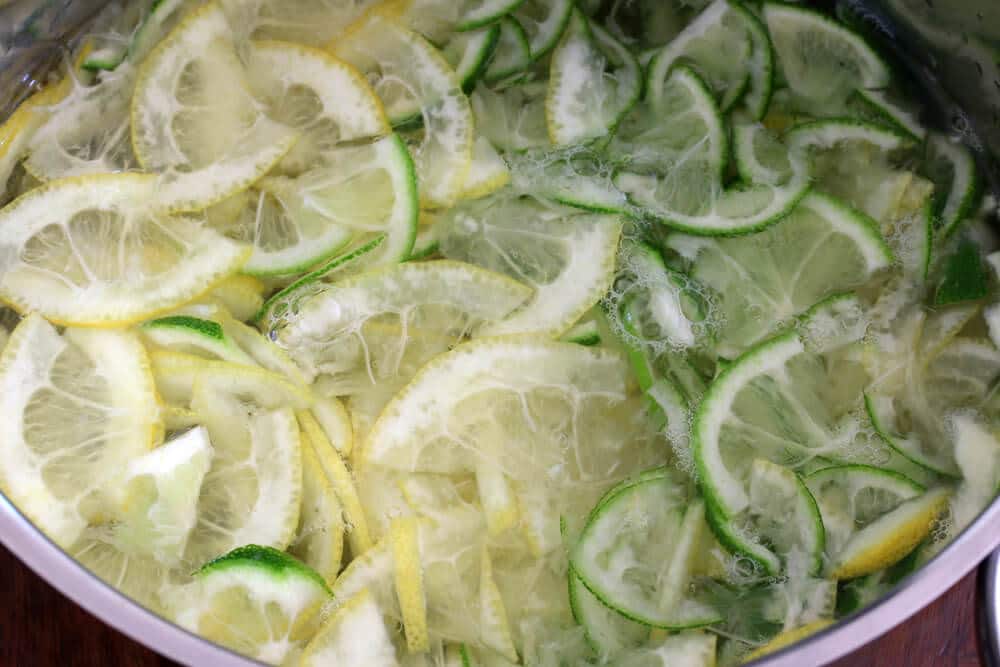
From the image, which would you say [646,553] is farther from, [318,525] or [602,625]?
[318,525]

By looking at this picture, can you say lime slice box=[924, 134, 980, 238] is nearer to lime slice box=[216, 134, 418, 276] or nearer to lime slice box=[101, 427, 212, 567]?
lime slice box=[216, 134, 418, 276]

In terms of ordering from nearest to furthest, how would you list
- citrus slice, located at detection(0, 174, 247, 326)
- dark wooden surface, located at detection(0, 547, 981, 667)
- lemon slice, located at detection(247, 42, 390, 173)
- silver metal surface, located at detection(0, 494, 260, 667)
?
silver metal surface, located at detection(0, 494, 260, 667)
dark wooden surface, located at detection(0, 547, 981, 667)
citrus slice, located at detection(0, 174, 247, 326)
lemon slice, located at detection(247, 42, 390, 173)

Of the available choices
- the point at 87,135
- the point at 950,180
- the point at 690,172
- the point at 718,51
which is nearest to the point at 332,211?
the point at 87,135

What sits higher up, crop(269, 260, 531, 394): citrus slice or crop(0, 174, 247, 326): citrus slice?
crop(0, 174, 247, 326): citrus slice

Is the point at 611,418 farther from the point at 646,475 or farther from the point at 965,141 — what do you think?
the point at 965,141

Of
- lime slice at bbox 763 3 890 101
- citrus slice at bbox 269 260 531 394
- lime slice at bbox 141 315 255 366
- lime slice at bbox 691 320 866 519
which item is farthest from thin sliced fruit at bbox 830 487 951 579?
lime slice at bbox 141 315 255 366

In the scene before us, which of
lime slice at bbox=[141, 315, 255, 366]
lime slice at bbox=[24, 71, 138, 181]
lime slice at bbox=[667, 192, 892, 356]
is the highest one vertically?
lime slice at bbox=[24, 71, 138, 181]
